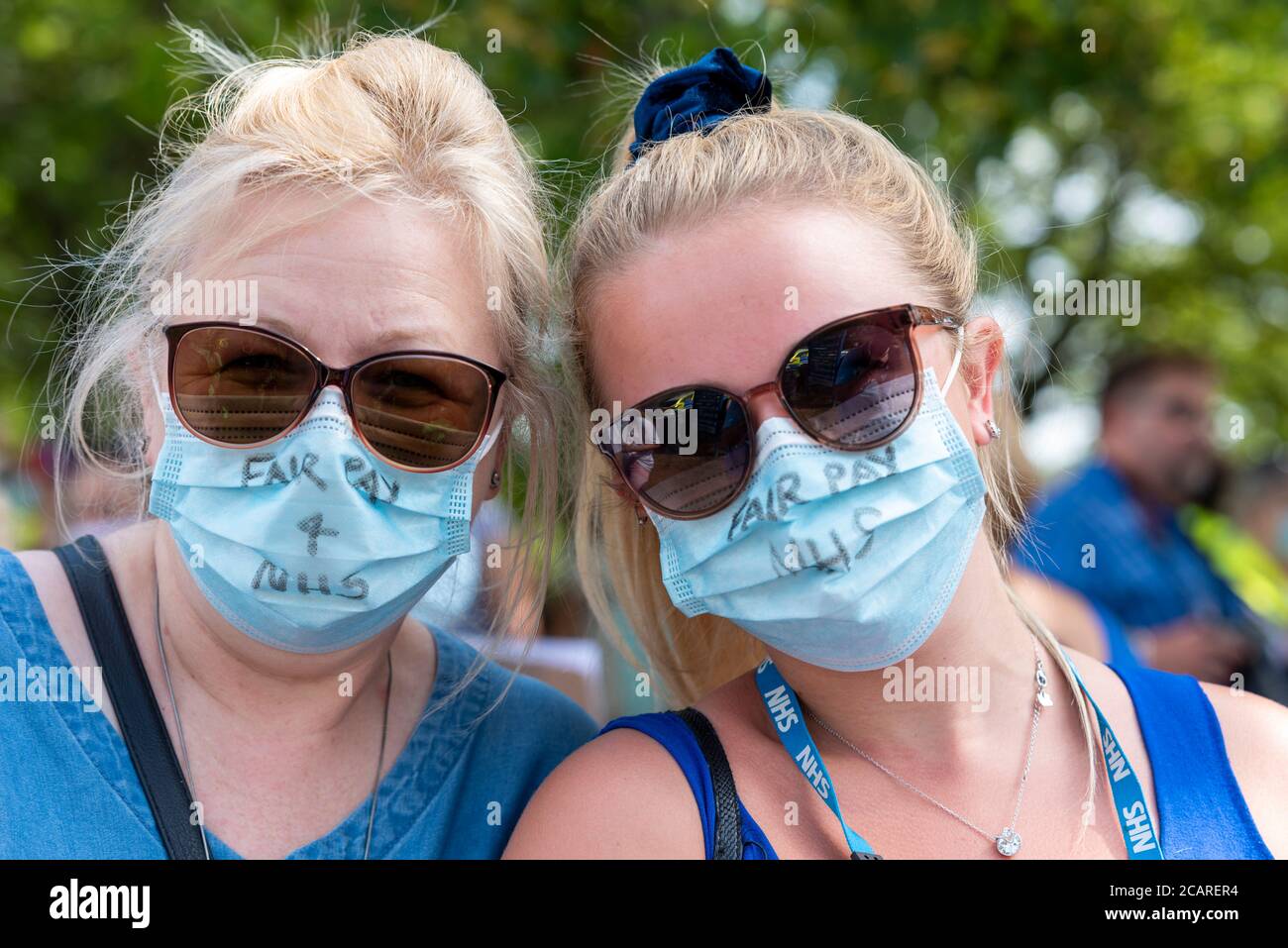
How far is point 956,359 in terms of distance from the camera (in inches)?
81.9

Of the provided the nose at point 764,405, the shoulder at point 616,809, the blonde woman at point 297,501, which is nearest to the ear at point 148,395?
the blonde woman at point 297,501

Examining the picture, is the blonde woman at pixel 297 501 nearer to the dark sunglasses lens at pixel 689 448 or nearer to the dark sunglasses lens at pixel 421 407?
the dark sunglasses lens at pixel 421 407

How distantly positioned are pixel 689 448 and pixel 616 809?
0.61m

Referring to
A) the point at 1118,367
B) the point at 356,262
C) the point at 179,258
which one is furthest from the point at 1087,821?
the point at 1118,367

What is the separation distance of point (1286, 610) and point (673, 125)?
5247mm

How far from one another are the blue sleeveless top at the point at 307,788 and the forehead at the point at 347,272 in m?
0.66

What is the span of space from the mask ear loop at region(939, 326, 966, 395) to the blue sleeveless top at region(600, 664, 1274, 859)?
27.3 inches

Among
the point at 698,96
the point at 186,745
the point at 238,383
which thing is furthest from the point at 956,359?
the point at 186,745

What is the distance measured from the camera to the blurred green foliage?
450 cm

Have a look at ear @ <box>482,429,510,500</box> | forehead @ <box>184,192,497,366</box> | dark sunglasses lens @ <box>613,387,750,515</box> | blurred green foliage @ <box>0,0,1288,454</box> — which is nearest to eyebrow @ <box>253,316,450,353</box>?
forehead @ <box>184,192,497,366</box>

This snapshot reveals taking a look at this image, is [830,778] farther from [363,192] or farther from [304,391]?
[363,192]

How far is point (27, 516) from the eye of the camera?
27.0 ft

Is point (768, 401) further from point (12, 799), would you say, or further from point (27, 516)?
point (27, 516)

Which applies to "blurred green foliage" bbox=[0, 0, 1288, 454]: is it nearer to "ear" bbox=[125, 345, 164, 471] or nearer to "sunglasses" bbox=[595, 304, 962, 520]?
"sunglasses" bbox=[595, 304, 962, 520]
